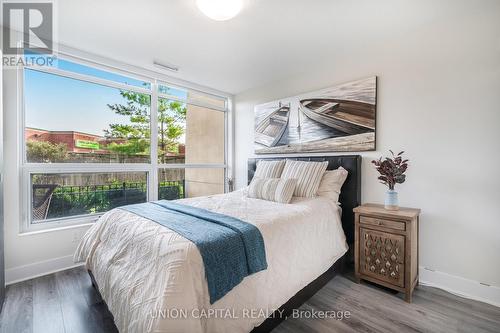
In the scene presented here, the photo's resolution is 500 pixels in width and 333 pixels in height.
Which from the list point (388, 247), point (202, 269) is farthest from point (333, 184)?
point (202, 269)

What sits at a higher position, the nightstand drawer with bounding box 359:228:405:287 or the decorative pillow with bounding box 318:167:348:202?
the decorative pillow with bounding box 318:167:348:202

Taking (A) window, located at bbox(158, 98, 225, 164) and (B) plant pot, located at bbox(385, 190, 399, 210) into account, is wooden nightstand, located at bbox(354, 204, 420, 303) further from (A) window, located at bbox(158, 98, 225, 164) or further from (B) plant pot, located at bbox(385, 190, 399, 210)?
(A) window, located at bbox(158, 98, 225, 164)

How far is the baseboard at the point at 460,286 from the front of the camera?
6.26ft

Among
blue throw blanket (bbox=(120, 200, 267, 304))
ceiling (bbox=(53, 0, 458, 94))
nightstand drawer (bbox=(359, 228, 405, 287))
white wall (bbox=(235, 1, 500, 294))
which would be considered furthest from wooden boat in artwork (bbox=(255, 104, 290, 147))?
blue throw blanket (bbox=(120, 200, 267, 304))

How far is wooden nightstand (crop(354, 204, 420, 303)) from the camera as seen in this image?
195 centimetres

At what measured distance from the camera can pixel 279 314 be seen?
1657mm

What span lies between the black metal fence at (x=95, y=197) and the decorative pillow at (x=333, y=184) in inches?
95.5

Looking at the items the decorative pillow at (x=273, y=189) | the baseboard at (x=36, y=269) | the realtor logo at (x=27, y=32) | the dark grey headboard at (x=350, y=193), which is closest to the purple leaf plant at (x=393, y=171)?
the dark grey headboard at (x=350, y=193)

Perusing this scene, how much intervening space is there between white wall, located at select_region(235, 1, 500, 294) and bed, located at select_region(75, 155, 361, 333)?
0.88 metres

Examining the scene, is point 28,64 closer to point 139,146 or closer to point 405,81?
point 139,146

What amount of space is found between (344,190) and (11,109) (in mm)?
3725

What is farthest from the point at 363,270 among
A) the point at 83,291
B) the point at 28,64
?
the point at 28,64

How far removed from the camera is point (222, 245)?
1.33 m

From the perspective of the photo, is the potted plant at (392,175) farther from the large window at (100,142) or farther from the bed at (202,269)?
the large window at (100,142)
